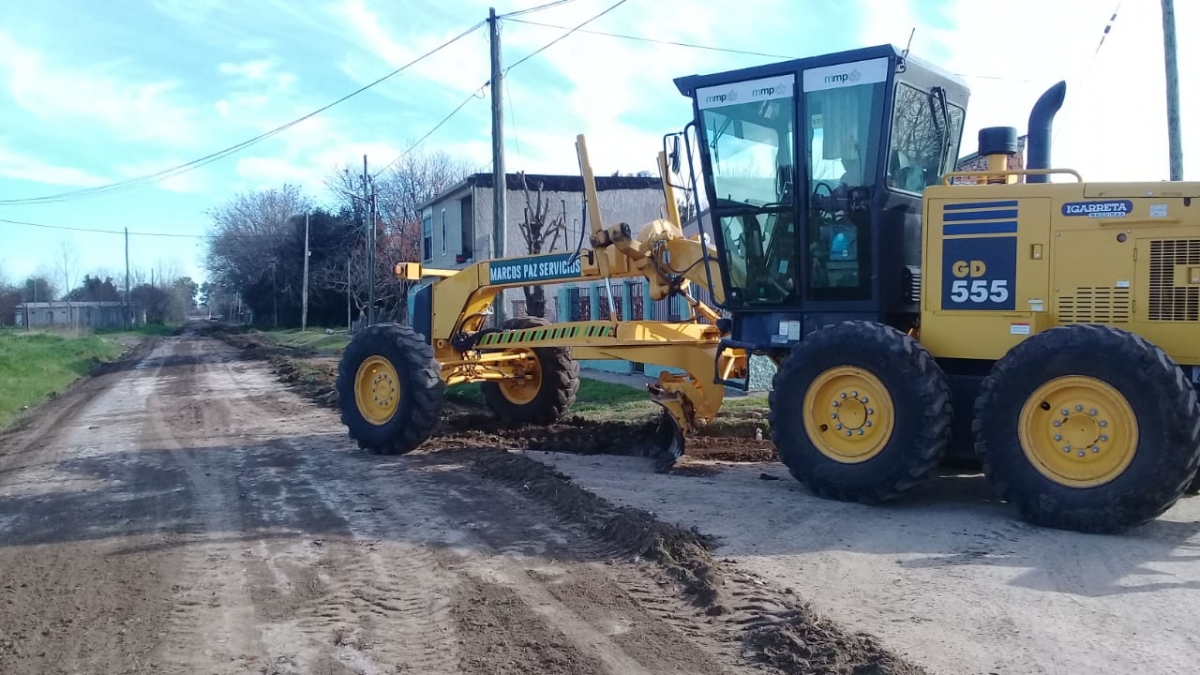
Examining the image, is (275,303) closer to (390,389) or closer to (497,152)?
(497,152)

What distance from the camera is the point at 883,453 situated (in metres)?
7.49

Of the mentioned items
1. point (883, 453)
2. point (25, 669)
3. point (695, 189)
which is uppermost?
point (695, 189)

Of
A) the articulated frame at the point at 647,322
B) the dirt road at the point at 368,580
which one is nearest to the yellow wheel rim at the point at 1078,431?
the dirt road at the point at 368,580

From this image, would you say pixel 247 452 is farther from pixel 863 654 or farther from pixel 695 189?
pixel 863 654

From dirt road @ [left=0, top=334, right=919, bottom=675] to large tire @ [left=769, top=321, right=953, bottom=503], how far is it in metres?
1.62

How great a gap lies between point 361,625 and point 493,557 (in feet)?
4.46

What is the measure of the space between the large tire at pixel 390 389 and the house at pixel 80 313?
67558 millimetres

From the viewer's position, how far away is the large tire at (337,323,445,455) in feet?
34.9

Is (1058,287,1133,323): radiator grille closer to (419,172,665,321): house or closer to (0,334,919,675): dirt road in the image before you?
(0,334,919,675): dirt road

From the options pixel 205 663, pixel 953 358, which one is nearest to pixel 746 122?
pixel 953 358

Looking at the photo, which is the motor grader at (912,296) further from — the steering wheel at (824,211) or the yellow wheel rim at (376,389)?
the yellow wheel rim at (376,389)

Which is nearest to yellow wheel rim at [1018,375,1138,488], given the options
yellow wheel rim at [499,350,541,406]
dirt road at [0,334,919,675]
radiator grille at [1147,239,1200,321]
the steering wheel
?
radiator grille at [1147,239,1200,321]

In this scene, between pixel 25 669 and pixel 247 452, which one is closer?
pixel 25 669

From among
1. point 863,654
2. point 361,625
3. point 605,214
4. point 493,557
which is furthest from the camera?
point 605,214
